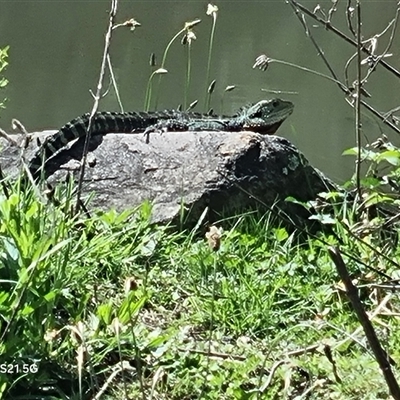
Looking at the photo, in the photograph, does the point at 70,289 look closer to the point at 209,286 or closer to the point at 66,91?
the point at 209,286

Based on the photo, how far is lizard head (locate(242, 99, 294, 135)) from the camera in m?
5.08

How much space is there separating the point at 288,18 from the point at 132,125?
392 inches

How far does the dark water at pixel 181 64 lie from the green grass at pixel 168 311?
119cm

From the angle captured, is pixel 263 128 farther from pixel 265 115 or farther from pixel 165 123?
pixel 165 123

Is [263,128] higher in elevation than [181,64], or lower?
higher

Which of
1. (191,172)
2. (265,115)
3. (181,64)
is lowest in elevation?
(181,64)

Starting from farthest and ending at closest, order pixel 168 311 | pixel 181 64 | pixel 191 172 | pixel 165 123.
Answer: pixel 181 64 < pixel 165 123 < pixel 191 172 < pixel 168 311

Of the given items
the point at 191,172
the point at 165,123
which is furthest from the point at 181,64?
the point at 191,172

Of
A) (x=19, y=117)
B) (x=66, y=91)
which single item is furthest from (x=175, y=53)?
(x=19, y=117)

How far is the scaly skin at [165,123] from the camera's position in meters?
4.33

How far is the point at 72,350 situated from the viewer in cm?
245

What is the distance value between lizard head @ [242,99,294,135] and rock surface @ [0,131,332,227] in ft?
2.96

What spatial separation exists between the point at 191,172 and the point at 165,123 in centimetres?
92

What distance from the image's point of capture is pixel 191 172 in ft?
13.0
